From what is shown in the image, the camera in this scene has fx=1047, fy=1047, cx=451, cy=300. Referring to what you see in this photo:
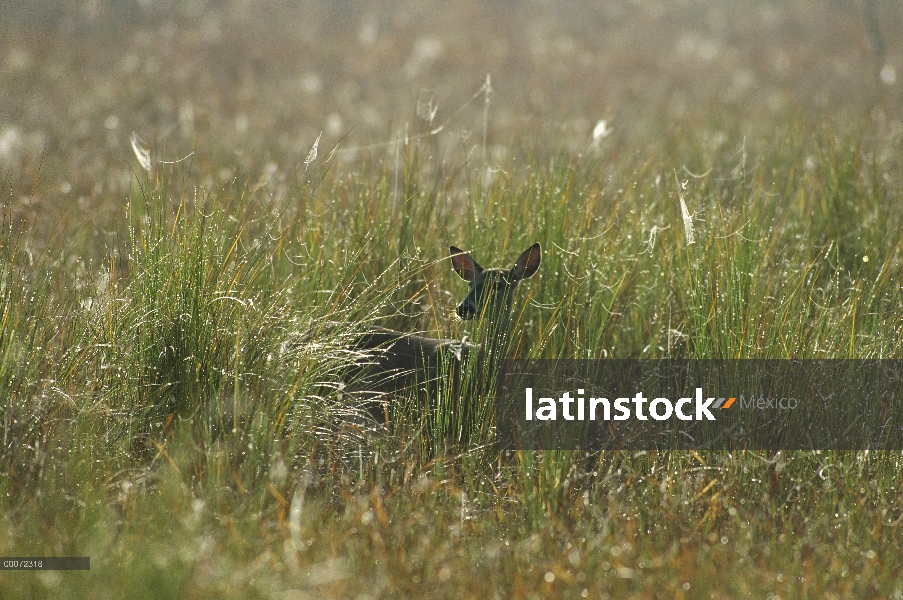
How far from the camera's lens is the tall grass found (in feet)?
9.78

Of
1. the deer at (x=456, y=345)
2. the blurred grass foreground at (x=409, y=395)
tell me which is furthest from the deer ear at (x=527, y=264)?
the blurred grass foreground at (x=409, y=395)

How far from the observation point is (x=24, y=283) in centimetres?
406

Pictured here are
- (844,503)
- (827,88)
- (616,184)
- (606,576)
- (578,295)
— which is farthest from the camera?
(827,88)

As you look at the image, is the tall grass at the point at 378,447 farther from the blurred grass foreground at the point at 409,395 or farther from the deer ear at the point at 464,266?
the deer ear at the point at 464,266

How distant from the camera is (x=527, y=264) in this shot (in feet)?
14.0

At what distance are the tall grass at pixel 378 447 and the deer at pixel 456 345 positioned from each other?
0.10 metres

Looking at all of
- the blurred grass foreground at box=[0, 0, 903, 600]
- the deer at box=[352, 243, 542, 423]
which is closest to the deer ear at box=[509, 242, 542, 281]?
the deer at box=[352, 243, 542, 423]

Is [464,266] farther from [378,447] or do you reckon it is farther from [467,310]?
[378,447]

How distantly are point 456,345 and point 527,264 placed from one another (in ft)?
1.47

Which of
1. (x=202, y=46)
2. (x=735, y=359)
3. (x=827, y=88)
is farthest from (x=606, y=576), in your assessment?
(x=202, y=46)

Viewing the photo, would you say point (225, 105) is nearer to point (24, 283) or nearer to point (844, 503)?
point (24, 283)

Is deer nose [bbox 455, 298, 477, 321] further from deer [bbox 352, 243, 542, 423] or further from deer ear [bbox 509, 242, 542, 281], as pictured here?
deer ear [bbox 509, 242, 542, 281]

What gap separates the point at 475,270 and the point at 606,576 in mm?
1689

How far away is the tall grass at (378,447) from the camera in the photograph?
2980 millimetres
